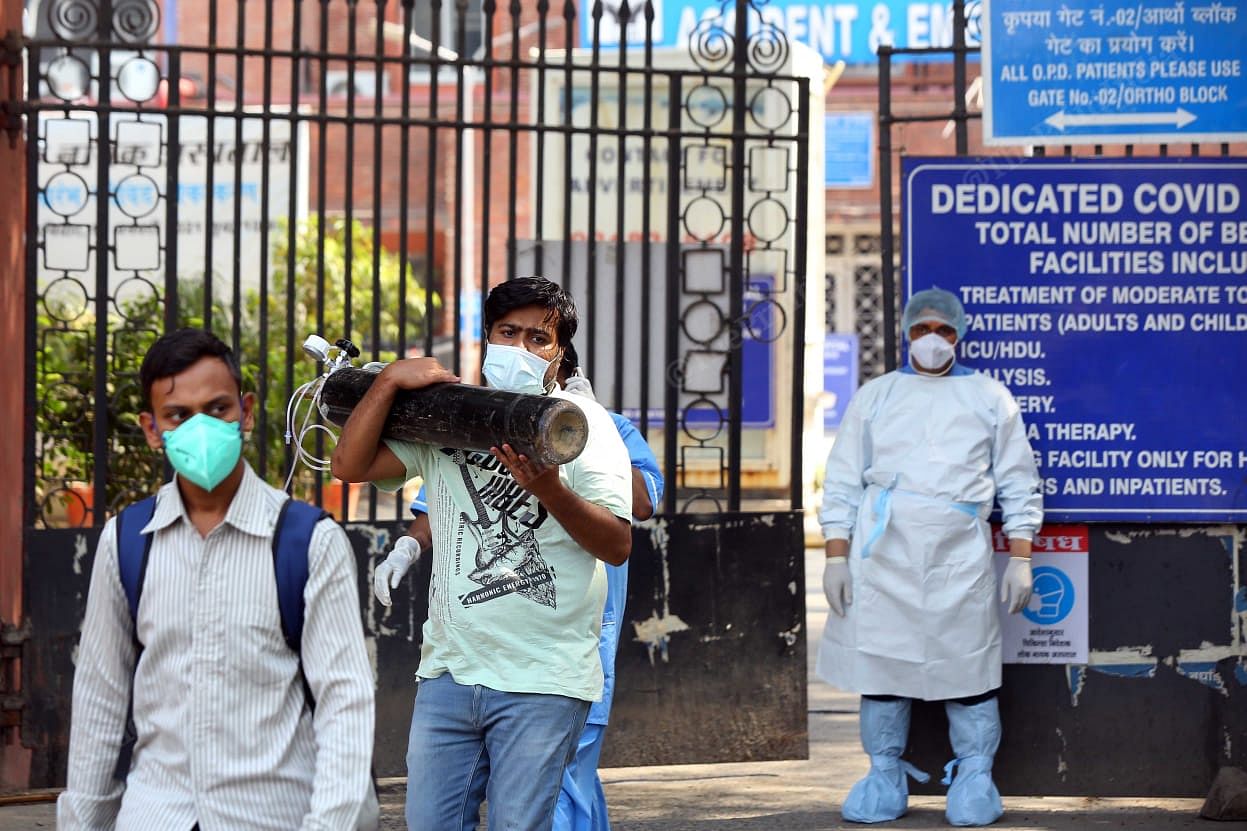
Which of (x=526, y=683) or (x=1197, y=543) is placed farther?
(x=1197, y=543)

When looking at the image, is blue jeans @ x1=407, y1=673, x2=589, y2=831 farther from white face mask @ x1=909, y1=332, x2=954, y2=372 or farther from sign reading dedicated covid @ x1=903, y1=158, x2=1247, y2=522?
sign reading dedicated covid @ x1=903, y1=158, x2=1247, y2=522

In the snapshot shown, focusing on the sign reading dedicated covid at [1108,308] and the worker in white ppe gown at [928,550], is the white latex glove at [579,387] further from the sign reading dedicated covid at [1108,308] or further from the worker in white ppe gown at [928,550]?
the sign reading dedicated covid at [1108,308]

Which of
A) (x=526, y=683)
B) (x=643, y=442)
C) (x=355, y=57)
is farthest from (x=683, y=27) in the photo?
(x=526, y=683)

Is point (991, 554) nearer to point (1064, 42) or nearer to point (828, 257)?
point (1064, 42)

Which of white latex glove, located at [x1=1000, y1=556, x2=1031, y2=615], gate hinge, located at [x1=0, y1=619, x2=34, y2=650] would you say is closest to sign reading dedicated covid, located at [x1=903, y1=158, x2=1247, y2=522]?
white latex glove, located at [x1=1000, y1=556, x2=1031, y2=615]

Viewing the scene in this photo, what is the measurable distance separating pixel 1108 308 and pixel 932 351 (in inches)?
25.2

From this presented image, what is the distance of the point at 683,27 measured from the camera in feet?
61.8

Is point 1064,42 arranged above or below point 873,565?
above

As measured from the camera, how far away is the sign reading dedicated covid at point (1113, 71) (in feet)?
19.7

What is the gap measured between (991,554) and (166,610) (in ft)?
12.2

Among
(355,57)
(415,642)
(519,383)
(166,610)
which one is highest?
(355,57)

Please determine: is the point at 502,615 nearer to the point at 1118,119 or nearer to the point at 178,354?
the point at 178,354

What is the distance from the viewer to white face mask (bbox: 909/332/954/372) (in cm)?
592

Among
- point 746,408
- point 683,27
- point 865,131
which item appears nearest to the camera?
point 746,408
